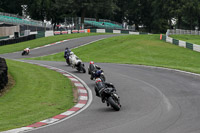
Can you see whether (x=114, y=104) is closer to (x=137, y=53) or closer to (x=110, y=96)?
(x=110, y=96)

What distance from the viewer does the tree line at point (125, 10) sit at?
7762cm

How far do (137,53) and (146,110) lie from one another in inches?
919

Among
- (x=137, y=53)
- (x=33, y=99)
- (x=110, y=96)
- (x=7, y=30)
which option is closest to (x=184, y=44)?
(x=137, y=53)

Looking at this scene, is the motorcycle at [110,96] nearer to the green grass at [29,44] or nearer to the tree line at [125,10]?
the green grass at [29,44]

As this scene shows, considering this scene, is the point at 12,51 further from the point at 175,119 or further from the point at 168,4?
the point at 168,4

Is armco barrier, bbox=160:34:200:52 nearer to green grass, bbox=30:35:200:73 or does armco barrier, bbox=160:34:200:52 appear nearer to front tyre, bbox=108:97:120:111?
green grass, bbox=30:35:200:73

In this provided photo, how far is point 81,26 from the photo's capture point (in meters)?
64.2

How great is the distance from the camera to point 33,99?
1302 cm

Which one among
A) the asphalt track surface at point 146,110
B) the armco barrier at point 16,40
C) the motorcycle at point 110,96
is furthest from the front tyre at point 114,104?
the armco barrier at point 16,40

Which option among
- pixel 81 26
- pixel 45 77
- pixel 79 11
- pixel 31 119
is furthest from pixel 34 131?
pixel 79 11

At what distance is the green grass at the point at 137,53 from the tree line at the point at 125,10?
35882 mm

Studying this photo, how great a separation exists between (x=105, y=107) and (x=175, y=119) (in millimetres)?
2982

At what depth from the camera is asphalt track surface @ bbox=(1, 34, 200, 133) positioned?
29.3 feet

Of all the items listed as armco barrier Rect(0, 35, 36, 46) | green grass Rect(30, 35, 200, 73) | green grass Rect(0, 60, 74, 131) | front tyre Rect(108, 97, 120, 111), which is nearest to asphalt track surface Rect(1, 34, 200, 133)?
front tyre Rect(108, 97, 120, 111)
